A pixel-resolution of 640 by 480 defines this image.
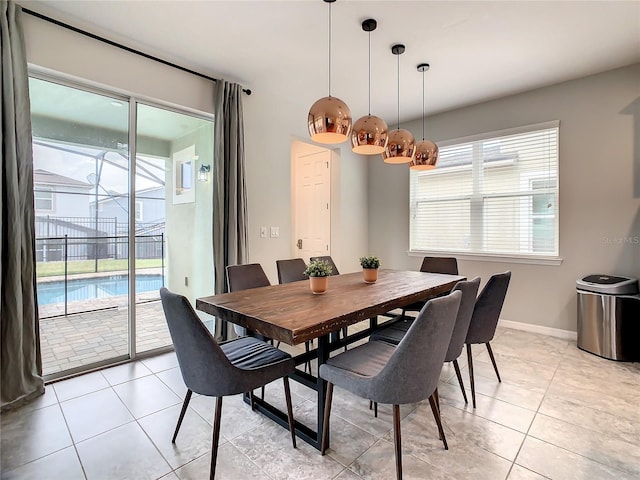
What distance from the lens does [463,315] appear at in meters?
1.87

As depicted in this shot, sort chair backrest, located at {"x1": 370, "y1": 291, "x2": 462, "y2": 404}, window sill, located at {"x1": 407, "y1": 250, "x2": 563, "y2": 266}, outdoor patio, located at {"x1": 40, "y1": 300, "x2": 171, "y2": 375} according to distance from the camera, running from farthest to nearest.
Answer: window sill, located at {"x1": 407, "y1": 250, "x2": 563, "y2": 266}
outdoor patio, located at {"x1": 40, "y1": 300, "x2": 171, "y2": 375}
chair backrest, located at {"x1": 370, "y1": 291, "x2": 462, "y2": 404}

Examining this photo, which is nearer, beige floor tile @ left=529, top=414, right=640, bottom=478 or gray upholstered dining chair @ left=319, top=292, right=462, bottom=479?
gray upholstered dining chair @ left=319, top=292, right=462, bottom=479

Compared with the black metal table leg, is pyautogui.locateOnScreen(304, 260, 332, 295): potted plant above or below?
above

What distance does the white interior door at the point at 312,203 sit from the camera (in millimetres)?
4914

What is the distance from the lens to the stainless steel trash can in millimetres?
2852

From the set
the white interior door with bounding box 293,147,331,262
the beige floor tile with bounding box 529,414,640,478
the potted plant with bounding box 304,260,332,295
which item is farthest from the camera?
the white interior door with bounding box 293,147,331,262

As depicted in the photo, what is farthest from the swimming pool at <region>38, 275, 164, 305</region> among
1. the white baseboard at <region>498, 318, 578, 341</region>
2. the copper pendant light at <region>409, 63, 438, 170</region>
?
the white baseboard at <region>498, 318, 578, 341</region>

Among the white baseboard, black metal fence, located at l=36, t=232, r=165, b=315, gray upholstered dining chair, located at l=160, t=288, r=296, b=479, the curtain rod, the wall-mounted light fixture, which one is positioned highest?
the curtain rod

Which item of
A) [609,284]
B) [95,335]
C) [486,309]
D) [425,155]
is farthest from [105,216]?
[609,284]

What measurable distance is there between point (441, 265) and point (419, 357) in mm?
2323

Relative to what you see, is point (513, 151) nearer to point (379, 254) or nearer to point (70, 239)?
point (379, 254)

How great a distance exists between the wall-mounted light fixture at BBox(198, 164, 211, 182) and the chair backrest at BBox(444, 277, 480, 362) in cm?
286

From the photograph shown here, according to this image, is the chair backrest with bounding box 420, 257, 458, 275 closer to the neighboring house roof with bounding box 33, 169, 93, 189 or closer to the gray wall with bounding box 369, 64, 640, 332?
the gray wall with bounding box 369, 64, 640, 332

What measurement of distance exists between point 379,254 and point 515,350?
7.74ft
